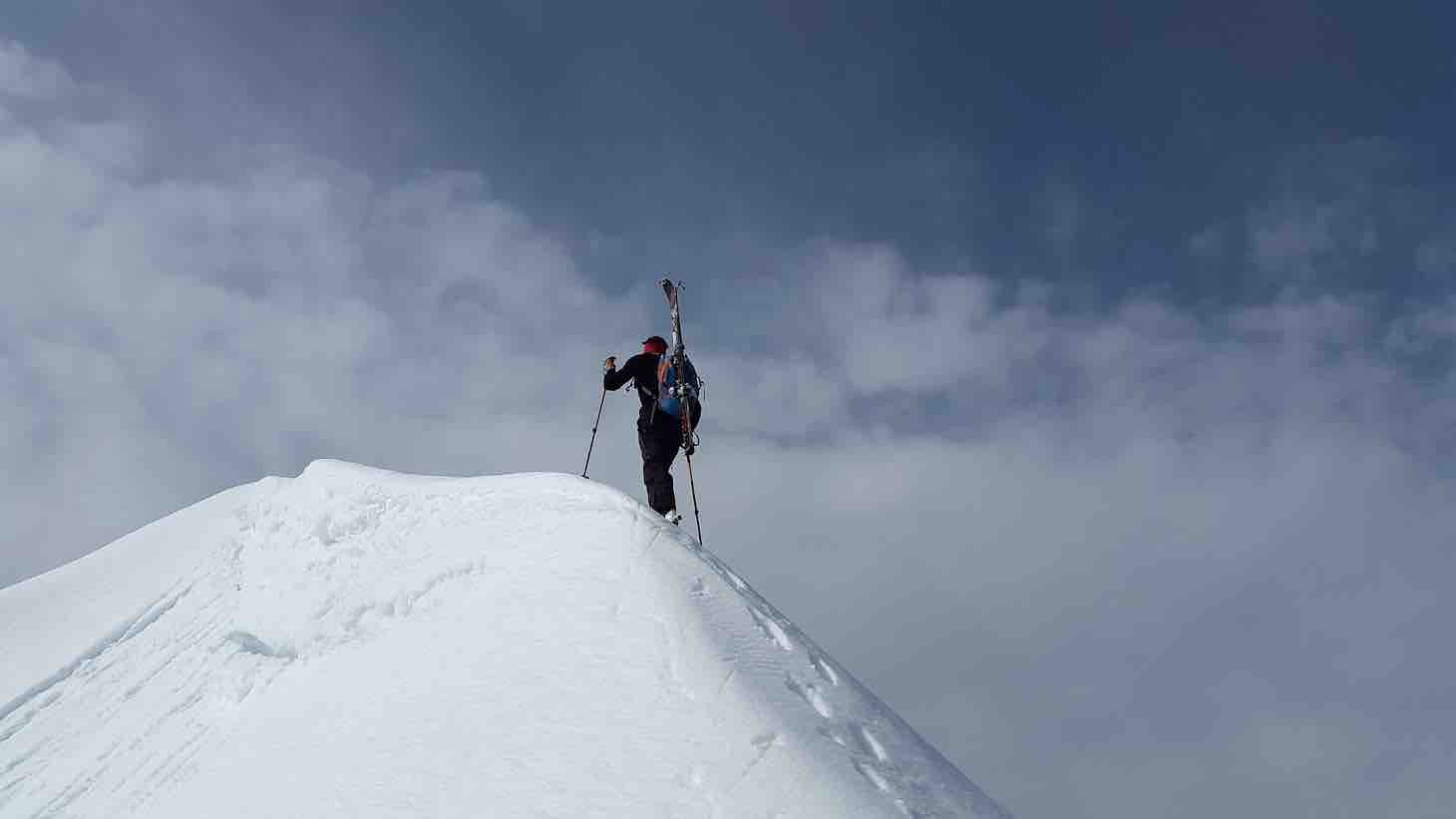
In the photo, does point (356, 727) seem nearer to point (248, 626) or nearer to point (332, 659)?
point (332, 659)

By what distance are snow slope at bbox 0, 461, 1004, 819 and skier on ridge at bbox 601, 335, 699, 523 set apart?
248 cm

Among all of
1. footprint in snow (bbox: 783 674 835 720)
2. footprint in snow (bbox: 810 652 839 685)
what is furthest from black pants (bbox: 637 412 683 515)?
footprint in snow (bbox: 783 674 835 720)

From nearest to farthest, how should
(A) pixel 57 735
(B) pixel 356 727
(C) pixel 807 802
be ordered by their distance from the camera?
(C) pixel 807 802
(B) pixel 356 727
(A) pixel 57 735

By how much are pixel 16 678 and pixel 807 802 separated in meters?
9.65

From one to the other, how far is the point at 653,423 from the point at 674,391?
1.55 feet

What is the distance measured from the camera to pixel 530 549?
6766 mm

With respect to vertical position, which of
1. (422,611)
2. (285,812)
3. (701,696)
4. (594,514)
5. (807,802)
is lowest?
(285,812)

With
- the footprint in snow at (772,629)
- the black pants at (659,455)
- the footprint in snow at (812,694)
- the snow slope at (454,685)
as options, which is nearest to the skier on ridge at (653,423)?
the black pants at (659,455)

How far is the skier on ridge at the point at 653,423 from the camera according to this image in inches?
408

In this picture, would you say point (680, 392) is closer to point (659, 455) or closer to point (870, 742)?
point (659, 455)

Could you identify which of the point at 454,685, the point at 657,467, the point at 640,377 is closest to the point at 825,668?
the point at 454,685

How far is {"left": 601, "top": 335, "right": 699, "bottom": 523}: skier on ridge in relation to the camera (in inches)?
408

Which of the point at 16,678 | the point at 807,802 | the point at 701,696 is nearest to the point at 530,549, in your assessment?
the point at 701,696

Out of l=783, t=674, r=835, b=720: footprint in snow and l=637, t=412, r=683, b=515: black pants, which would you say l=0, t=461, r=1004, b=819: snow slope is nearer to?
l=783, t=674, r=835, b=720: footprint in snow
